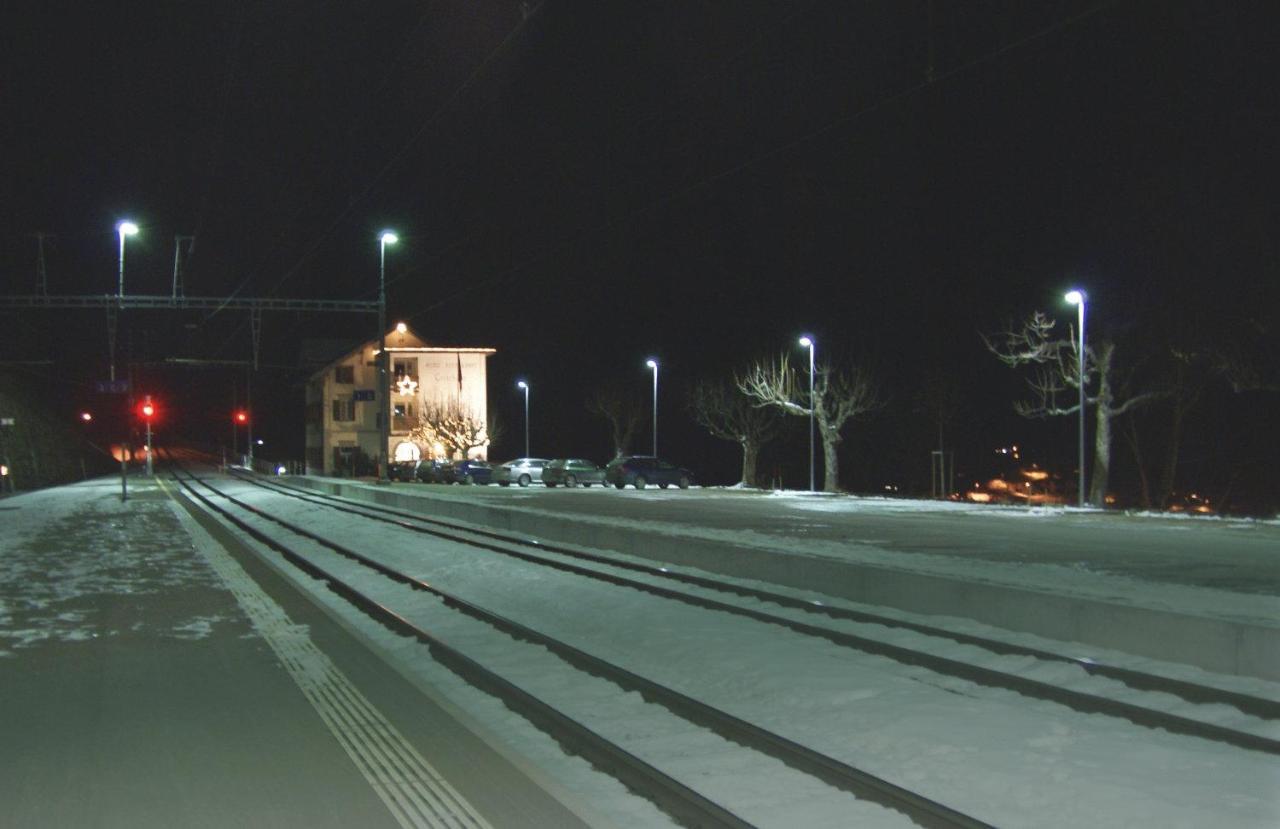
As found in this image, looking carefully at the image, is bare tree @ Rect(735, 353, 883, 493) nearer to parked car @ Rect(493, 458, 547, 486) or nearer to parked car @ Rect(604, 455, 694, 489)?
parked car @ Rect(604, 455, 694, 489)

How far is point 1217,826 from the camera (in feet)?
20.2

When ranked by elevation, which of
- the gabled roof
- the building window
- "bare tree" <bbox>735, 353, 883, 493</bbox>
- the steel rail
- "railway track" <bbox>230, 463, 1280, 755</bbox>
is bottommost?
"railway track" <bbox>230, 463, 1280, 755</bbox>

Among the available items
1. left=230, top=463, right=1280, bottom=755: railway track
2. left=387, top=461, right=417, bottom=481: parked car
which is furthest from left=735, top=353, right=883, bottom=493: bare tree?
left=230, top=463, right=1280, bottom=755: railway track

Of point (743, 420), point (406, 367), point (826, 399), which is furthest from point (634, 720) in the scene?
point (406, 367)

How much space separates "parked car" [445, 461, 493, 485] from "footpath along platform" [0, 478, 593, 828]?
168ft

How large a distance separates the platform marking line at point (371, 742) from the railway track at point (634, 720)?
3.67 feet

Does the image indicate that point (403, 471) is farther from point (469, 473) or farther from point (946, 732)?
point (946, 732)

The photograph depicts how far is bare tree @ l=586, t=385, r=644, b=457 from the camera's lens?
85062 mm

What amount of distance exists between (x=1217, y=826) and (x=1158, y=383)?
139 ft

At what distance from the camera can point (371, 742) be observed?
7965mm

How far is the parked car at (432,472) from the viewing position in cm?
6938

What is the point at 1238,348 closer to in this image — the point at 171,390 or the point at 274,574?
Result: the point at 274,574

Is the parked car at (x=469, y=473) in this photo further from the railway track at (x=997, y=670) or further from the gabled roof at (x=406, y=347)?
the railway track at (x=997, y=670)

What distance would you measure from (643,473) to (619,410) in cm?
2919
